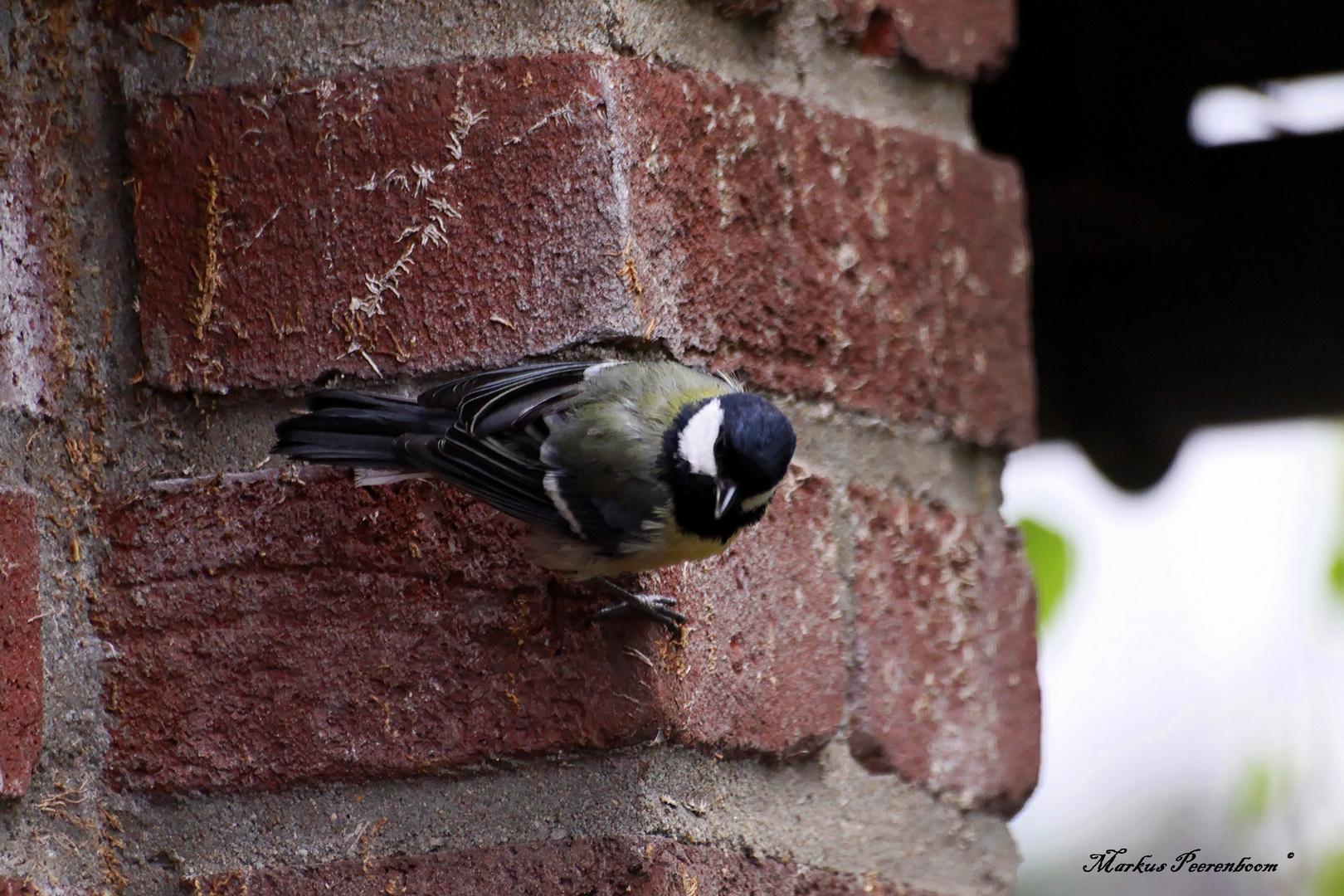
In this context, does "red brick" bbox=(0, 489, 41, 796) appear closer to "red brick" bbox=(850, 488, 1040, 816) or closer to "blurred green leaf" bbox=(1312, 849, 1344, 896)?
"red brick" bbox=(850, 488, 1040, 816)

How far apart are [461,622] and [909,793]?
15.4 inches

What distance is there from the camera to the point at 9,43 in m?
1.03

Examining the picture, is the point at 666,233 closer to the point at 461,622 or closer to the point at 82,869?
the point at 461,622

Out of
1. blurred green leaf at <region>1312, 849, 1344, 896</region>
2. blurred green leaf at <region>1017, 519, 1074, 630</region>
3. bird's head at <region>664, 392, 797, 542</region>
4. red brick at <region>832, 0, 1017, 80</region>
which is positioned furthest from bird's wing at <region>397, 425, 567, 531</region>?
blurred green leaf at <region>1312, 849, 1344, 896</region>

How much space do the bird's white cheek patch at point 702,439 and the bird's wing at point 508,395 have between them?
0.10 meters

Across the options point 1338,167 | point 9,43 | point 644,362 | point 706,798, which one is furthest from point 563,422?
point 1338,167

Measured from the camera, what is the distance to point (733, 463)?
1.07m

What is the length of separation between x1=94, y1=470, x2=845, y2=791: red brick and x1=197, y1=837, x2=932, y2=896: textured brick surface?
6 centimetres

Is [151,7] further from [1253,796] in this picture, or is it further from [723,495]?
[1253,796]

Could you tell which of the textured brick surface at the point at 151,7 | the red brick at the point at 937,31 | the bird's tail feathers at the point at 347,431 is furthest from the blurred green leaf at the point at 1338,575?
the textured brick surface at the point at 151,7

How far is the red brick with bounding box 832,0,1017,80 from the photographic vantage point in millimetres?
1202

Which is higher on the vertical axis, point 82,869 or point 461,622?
point 461,622

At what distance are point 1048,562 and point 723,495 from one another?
823mm

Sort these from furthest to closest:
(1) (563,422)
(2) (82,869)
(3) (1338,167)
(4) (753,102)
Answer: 1. (3) (1338,167)
2. (1) (563,422)
3. (4) (753,102)
4. (2) (82,869)
